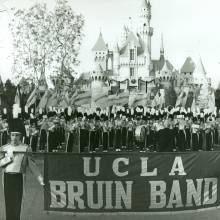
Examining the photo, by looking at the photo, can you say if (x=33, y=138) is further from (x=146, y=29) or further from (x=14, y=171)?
(x=146, y=29)

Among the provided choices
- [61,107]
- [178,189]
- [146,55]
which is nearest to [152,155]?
[178,189]

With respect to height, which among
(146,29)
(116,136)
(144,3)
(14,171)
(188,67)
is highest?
(144,3)

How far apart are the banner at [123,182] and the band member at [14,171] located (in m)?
0.29

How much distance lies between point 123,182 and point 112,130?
17.7m

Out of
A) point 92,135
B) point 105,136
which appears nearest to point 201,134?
point 105,136

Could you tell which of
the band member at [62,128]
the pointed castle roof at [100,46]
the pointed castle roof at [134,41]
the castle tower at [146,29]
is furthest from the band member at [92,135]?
the castle tower at [146,29]

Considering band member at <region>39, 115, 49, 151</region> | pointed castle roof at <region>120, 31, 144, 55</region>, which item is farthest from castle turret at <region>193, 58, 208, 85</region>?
band member at <region>39, 115, 49, 151</region>

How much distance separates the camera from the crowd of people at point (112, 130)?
2142 centimetres

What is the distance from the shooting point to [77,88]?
116 feet

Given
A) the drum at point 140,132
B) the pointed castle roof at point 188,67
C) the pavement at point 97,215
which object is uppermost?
the pointed castle roof at point 188,67

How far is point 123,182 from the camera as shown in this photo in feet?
25.9

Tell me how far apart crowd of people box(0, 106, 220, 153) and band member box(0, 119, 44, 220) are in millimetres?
11035

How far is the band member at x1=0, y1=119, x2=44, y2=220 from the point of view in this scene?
7.60m

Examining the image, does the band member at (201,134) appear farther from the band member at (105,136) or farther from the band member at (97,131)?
the band member at (97,131)
